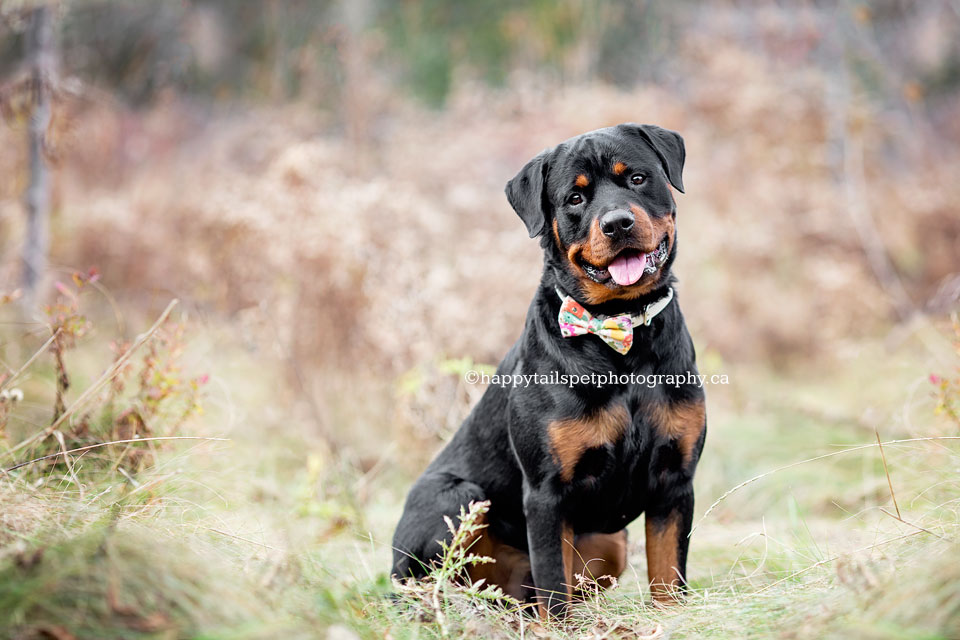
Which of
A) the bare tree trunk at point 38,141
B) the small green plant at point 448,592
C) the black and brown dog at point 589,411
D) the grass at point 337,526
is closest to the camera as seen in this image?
A: the grass at point 337,526

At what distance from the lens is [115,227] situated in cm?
721

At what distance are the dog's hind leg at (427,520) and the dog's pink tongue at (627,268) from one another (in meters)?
0.92

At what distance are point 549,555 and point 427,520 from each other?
1.72ft

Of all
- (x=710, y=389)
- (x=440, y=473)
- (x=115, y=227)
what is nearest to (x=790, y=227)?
(x=710, y=389)

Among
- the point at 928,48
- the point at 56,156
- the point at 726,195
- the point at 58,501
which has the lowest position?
the point at 58,501

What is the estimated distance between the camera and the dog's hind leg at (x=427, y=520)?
108 inches

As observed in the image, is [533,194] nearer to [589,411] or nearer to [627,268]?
[627,268]

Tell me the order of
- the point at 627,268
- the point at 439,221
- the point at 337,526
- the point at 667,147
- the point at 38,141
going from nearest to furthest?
1. the point at 627,268
2. the point at 667,147
3. the point at 337,526
4. the point at 38,141
5. the point at 439,221

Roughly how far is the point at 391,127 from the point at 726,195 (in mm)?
4777

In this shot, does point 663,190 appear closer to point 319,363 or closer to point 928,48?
point 319,363

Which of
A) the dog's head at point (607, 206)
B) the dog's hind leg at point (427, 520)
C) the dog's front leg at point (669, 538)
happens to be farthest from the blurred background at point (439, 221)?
the dog's head at point (607, 206)

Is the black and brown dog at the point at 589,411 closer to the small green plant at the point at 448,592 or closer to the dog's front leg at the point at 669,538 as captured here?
the dog's front leg at the point at 669,538

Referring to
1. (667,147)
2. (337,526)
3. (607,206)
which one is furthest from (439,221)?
(607,206)

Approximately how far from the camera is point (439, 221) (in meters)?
5.89
